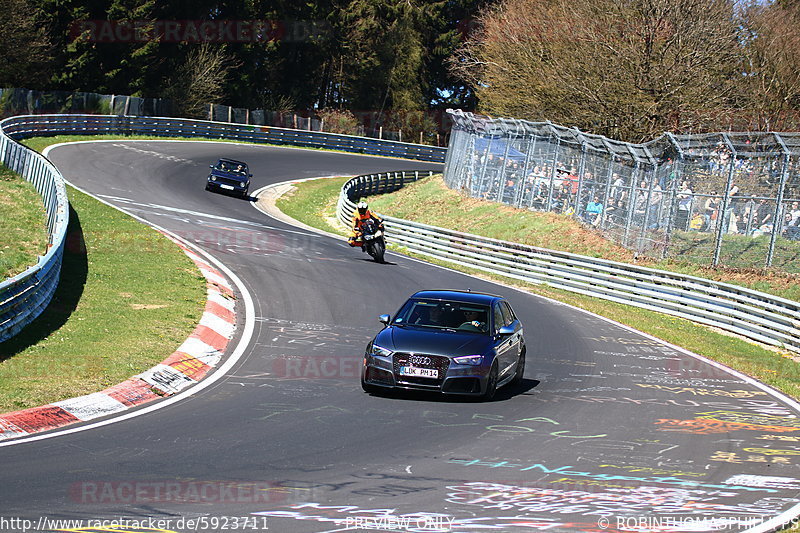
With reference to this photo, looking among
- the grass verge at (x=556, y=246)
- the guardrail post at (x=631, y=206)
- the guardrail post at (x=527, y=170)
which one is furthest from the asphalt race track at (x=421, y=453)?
the guardrail post at (x=527, y=170)

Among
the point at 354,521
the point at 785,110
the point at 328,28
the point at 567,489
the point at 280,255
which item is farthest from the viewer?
the point at 328,28

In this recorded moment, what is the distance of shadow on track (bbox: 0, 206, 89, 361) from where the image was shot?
13.1m

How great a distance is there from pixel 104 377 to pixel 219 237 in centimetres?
1584

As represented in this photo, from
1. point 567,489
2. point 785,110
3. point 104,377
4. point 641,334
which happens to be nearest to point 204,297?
point 104,377

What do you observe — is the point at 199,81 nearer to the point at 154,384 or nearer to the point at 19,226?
the point at 19,226

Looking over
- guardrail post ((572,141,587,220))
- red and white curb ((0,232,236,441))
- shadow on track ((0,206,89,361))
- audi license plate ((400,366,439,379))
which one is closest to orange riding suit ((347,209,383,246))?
shadow on track ((0,206,89,361))

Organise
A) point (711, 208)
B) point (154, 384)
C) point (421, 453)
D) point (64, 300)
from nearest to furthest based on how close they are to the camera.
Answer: point (421, 453) < point (154, 384) < point (64, 300) < point (711, 208)

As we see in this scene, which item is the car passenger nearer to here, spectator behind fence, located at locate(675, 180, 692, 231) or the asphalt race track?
the asphalt race track

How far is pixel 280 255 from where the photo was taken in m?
25.2

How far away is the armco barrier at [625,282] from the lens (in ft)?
67.1

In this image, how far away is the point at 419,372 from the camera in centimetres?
1162

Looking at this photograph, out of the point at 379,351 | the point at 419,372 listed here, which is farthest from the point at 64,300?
the point at 419,372

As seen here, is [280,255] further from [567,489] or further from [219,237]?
[567,489]

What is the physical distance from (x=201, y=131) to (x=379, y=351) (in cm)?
5126
